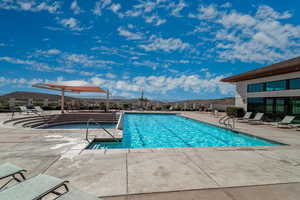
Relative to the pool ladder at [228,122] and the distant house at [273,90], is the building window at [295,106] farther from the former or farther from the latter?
the pool ladder at [228,122]

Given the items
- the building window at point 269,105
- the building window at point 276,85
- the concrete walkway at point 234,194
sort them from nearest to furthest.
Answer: the concrete walkway at point 234,194
the building window at point 276,85
the building window at point 269,105

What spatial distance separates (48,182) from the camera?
5.36 feet

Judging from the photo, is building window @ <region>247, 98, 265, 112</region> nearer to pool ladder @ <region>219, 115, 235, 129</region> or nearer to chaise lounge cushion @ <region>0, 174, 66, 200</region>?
pool ladder @ <region>219, 115, 235, 129</region>

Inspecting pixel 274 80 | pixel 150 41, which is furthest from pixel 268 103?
pixel 150 41

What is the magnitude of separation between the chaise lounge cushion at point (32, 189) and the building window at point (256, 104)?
15.5 m

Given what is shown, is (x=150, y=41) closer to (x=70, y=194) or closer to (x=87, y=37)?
(x=87, y=37)

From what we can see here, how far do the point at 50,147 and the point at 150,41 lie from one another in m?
15.4

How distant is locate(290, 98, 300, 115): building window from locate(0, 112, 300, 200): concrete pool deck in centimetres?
778

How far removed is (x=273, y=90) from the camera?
462 inches

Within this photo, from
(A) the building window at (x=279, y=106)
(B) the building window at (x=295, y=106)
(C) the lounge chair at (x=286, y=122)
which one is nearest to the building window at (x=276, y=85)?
(A) the building window at (x=279, y=106)

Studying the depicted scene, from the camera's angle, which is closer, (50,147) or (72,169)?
(72,169)

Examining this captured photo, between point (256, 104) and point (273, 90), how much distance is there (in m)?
1.98

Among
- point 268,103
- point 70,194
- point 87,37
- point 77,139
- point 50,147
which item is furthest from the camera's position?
point 87,37

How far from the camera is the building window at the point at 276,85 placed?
10.9 metres
